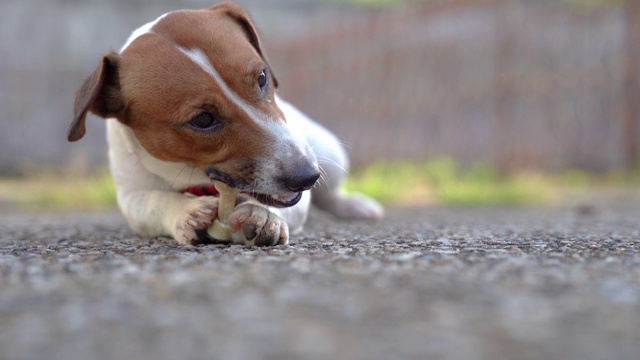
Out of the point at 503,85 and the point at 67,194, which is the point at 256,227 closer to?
the point at 67,194

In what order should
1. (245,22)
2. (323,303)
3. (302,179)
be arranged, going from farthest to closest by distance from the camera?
(245,22) → (302,179) → (323,303)

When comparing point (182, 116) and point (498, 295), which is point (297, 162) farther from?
point (498, 295)

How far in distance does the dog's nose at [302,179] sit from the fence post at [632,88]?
6.65m

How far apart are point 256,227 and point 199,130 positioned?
1.58 ft

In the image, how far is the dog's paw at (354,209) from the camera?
14.5 feet

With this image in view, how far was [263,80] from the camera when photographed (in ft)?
9.84

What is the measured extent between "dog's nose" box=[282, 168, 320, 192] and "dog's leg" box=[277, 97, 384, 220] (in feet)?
4.02

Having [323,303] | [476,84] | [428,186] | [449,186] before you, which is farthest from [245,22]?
[476,84]

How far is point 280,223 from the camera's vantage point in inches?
103

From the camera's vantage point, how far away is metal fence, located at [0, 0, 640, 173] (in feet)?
26.9

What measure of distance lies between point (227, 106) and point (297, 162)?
0.34 metres

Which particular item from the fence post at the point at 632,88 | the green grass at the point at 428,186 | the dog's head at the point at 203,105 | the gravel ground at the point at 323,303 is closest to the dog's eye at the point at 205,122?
the dog's head at the point at 203,105

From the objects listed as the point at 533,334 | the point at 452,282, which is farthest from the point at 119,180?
the point at 533,334

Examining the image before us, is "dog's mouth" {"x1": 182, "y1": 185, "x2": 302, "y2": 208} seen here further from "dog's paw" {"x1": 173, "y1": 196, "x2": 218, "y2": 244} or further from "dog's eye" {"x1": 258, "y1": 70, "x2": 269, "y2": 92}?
"dog's eye" {"x1": 258, "y1": 70, "x2": 269, "y2": 92}
